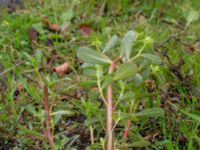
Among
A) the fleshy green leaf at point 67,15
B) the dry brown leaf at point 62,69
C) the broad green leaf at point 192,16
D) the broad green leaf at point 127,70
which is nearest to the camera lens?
the broad green leaf at point 127,70

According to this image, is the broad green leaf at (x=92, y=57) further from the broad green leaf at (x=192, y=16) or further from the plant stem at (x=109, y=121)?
the broad green leaf at (x=192, y=16)

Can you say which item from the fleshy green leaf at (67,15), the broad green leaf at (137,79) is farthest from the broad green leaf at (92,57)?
the fleshy green leaf at (67,15)

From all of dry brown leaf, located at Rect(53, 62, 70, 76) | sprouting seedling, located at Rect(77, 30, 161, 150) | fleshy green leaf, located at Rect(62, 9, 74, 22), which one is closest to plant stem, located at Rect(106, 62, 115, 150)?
sprouting seedling, located at Rect(77, 30, 161, 150)

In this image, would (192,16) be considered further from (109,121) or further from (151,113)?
(109,121)

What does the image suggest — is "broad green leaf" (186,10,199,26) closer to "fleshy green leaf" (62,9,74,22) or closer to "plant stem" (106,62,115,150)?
"fleshy green leaf" (62,9,74,22)

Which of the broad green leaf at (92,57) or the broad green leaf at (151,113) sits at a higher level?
the broad green leaf at (92,57)

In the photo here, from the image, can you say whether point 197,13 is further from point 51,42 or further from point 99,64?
point 99,64

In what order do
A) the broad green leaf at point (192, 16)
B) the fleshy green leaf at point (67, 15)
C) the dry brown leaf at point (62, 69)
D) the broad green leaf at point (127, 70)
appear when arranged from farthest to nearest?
1. the broad green leaf at point (192, 16)
2. the fleshy green leaf at point (67, 15)
3. the dry brown leaf at point (62, 69)
4. the broad green leaf at point (127, 70)

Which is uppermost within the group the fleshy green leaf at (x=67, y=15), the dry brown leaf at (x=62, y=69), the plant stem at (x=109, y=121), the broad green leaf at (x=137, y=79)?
Result: the fleshy green leaf at (x=67, y=15)
